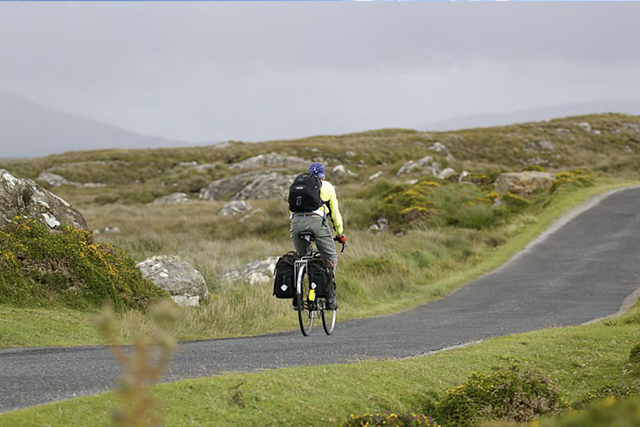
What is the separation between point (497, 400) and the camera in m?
6.60

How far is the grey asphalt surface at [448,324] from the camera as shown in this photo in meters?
7.40

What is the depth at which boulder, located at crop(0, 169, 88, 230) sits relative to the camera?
12.5 m

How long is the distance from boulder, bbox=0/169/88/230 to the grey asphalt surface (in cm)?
403

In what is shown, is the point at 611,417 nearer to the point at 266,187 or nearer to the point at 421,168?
the point at 266,187

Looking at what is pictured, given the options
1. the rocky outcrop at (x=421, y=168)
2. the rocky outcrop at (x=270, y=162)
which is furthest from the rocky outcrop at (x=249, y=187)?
the rocky outcrop at (x=421, y=168)

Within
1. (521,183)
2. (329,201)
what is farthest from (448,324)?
(521,183)

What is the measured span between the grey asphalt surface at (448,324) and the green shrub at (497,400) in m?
2.27

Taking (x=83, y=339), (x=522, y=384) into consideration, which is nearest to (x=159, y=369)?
(x=522, y=384)

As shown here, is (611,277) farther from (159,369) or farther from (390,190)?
(159,369)

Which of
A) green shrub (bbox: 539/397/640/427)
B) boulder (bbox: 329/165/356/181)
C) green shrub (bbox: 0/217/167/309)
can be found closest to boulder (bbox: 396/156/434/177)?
boulder (bbox: 329/165/356/181)

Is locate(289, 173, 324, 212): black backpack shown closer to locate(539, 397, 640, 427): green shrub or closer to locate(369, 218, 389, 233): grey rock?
locate(539, 397, 640, 427): green shrub

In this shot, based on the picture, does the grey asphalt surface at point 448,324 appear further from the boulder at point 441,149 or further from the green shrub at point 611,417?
the boulder at point 441,149

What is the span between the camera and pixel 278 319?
1411cm

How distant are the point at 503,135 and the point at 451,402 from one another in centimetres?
6748
